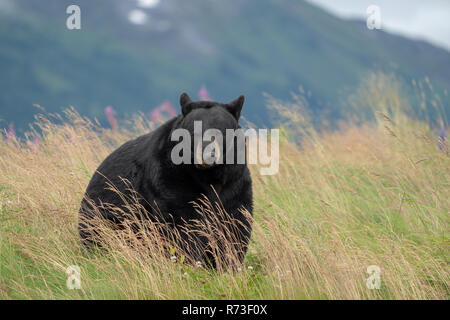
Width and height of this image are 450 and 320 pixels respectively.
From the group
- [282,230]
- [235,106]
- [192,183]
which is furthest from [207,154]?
[282,230]

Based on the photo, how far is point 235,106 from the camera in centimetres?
395

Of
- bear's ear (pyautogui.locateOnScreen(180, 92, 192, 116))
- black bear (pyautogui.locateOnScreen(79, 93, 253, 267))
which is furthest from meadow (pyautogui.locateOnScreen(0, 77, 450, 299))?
bear's ear (pyautogui.locateOnScreen(180, 92, 192, 116))

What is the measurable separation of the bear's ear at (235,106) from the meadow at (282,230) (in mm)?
900

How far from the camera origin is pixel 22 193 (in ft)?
15.9

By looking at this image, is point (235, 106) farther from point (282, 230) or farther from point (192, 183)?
point (282, 230)

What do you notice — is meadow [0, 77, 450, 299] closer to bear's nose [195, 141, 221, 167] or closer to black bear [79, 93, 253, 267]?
black bear [79, 93, 253, 267]

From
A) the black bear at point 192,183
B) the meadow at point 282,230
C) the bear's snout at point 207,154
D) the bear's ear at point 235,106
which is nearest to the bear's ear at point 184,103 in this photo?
the black bear at point 192,183

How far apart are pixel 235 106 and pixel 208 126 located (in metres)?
0.42

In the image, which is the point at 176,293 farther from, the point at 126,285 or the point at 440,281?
the point at 440,281

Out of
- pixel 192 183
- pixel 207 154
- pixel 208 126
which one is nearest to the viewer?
pixel 207 154

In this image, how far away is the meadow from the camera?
3264 millimetres

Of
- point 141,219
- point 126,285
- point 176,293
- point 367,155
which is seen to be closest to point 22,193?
point 141,219

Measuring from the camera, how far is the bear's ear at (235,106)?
3938 mm

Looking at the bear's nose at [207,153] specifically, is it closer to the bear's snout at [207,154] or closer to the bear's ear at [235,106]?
the bear's snout at [207,154]
